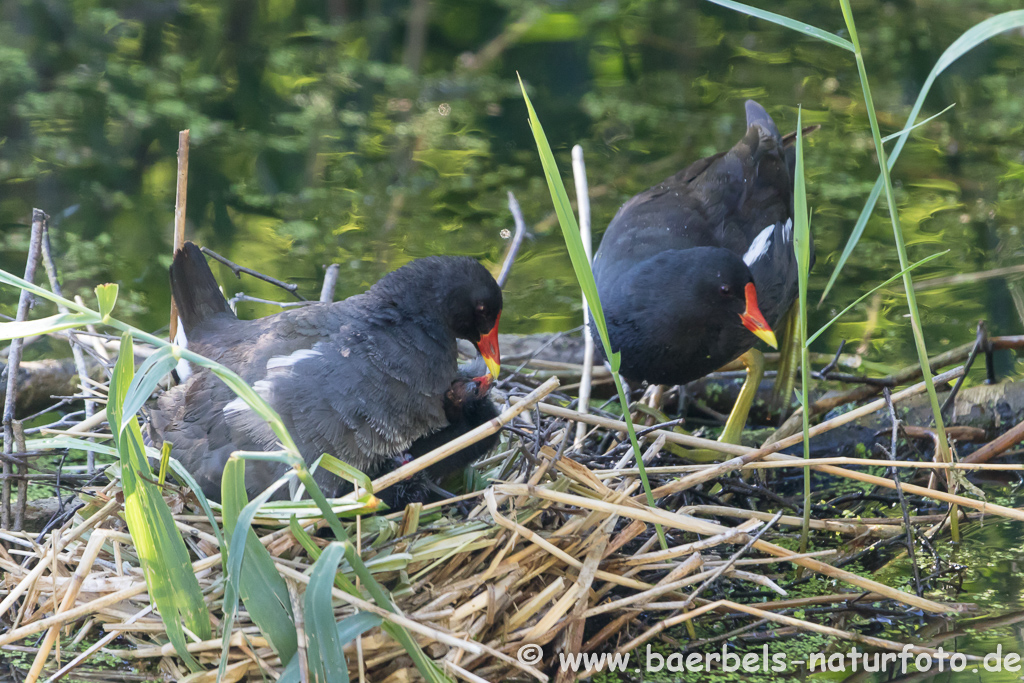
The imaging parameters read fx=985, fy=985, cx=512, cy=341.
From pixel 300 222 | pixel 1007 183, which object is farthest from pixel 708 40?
pixel 300 222

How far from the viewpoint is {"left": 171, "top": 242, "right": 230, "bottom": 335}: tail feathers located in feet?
7.27

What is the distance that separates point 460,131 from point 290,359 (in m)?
2.99

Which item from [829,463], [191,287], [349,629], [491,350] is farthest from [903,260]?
[191,287]

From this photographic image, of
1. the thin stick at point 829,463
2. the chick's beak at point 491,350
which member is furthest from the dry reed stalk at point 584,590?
the chick's beak at point 491,350

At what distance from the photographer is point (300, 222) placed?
3.94 metres

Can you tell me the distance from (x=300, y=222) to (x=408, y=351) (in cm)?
211

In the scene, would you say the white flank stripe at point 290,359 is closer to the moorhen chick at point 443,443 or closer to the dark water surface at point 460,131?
the moorhen chick at point 443,443

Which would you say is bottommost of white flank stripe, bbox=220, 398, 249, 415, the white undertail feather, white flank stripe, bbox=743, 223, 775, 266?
the white undertail feather

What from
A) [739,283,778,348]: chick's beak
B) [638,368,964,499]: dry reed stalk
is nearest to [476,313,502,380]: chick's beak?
[638,368,964,499]: dry reed stalk

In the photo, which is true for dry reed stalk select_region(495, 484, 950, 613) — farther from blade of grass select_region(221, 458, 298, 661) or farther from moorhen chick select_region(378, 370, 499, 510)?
blade of grass select_region(221, 458, 298, 661)

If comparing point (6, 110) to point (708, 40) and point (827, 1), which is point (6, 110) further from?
point (827, 1)

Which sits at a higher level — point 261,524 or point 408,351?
point 408,351

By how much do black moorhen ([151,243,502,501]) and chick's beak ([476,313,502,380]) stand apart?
0.02 m

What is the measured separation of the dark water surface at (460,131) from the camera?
360 centimetres
